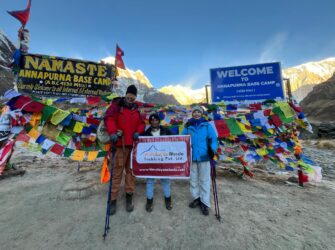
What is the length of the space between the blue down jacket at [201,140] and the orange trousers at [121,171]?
154cm

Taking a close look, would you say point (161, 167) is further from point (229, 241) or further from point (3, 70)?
point (3, 70)

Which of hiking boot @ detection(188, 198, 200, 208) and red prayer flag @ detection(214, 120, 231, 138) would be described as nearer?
hiking boot @ detection(188, 198, 200, 208)

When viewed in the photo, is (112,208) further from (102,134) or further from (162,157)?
(102,134)

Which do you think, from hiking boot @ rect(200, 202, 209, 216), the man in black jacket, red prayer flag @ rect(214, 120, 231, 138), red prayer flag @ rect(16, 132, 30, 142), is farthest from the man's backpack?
red prayer flag @ rect(214, 120, 231, 138)

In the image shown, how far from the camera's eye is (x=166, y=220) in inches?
150

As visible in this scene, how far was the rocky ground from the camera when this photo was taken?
3205 millimetres

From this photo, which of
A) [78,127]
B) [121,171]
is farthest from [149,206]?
[78,127]

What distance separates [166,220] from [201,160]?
145 cm

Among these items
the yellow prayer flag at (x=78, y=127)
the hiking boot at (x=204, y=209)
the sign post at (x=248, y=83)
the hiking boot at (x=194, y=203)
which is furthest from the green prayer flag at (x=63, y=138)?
the sign post at (x=248, y=83)

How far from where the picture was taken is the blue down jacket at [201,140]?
13.9 ft

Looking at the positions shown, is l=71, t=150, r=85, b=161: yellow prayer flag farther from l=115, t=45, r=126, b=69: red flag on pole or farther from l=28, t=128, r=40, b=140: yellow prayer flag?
l=115, t=45, r=126, b=69: red flag on pole

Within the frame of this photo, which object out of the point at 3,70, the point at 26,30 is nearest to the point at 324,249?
the point at 26,30

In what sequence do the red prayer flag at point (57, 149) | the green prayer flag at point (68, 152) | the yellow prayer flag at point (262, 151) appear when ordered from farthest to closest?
the yellow prayer flag at point (262, 151) < the green prayer flag at point (68, 152) < the red prayer flag at point (57, 149)

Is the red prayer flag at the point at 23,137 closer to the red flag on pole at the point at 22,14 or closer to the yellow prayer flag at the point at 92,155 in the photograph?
the yellow prayer flag at the point at 92,155
